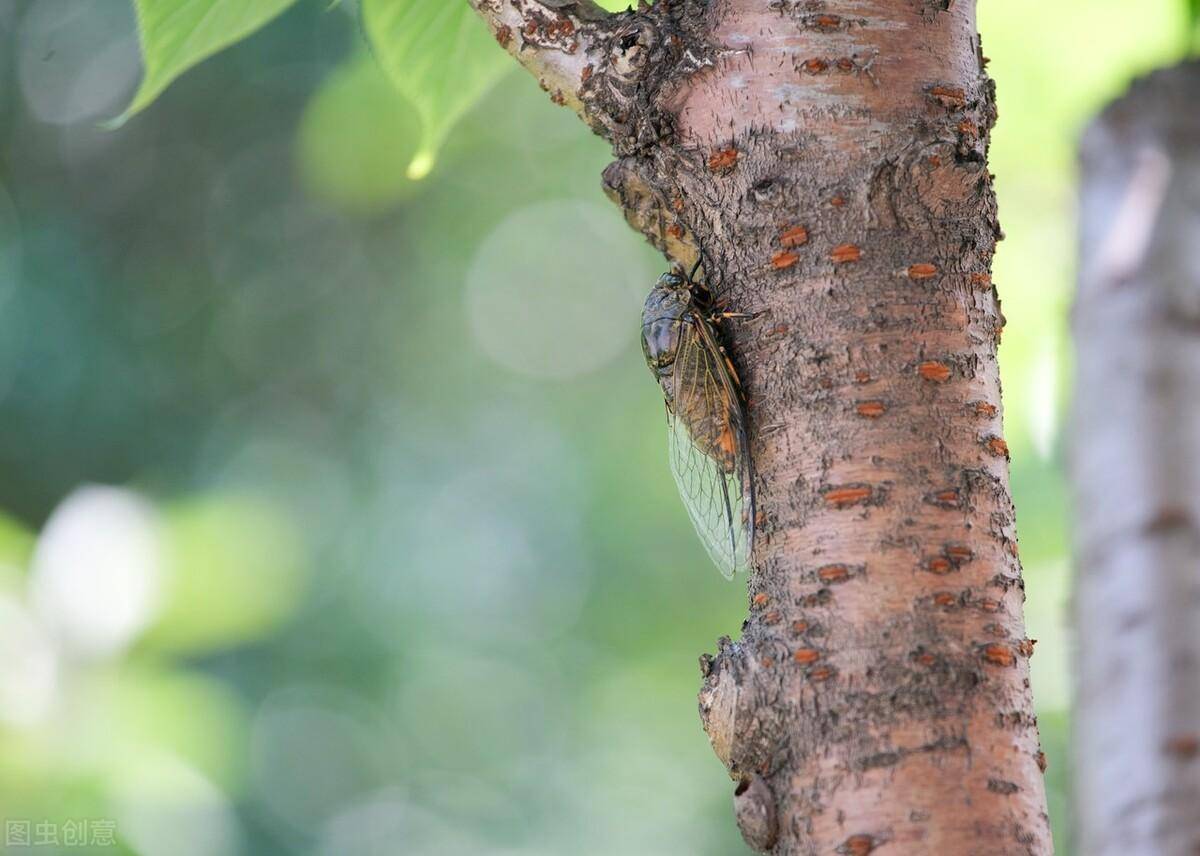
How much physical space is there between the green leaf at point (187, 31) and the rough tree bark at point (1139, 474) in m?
0.80

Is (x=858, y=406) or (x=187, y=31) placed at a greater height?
(x=187, y=31)

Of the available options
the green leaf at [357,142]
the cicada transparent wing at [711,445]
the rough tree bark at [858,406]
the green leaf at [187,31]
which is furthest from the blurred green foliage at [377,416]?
the rough tree bark at [858,406]

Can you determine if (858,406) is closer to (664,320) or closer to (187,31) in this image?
(664,320)

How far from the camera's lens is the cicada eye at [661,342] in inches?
35.9

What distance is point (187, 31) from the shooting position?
809 mm

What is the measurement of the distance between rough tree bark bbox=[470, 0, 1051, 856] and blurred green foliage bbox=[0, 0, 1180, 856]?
3584 mm

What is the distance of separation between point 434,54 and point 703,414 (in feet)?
1.15

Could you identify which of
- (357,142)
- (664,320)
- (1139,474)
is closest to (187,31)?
→ (664,320)

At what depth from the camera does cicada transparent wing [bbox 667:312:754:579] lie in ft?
2.40

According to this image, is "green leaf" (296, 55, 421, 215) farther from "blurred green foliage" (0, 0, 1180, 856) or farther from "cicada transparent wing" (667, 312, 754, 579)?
"cicada transparent wing" (667, 312, 754, 579)

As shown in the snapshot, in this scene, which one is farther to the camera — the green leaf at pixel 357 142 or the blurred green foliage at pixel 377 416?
the blurred green foliage at pixel 377 416

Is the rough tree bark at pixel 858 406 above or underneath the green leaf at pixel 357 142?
underneath

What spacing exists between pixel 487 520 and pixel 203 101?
2.37m

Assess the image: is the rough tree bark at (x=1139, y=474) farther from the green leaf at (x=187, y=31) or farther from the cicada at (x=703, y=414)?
the green leaf at (x=187, y=31)
